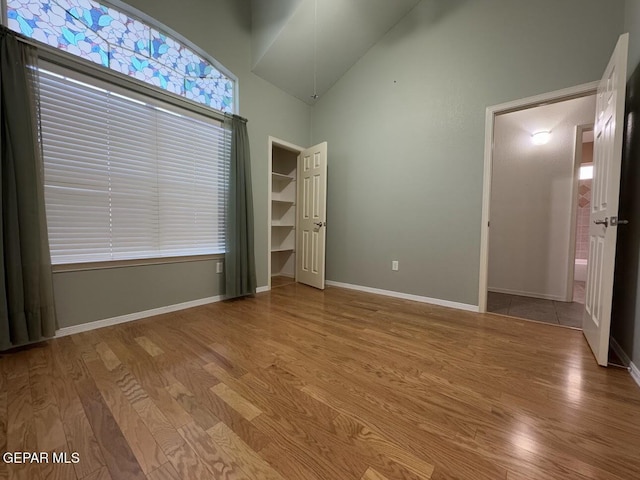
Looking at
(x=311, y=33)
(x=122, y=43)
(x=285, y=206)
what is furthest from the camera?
(x=285, y=206)

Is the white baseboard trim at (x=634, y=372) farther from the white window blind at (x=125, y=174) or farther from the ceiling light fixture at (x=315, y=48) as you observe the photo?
the ceiling light fixture at (x=315, y=48)

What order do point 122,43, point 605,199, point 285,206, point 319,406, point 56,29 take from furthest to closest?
point 285,206 < point 122,43 < point 56,29 < point 605,199 < point 319,406

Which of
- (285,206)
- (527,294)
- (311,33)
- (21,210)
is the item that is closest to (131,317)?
(21,210)

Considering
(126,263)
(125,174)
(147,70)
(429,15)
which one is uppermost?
(429,15)

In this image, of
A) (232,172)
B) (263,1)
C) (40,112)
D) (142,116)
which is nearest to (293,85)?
(263,1)

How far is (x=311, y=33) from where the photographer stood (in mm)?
2881

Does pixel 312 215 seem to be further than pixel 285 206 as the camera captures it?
No

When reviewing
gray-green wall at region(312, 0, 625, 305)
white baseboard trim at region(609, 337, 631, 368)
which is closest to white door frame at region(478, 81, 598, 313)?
gray-green wall at region(312, 0, 625, 305)

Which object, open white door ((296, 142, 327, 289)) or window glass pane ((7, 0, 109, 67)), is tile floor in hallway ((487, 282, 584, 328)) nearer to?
open white door ((296, 142, 327, 289))

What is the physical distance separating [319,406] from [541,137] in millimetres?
4010

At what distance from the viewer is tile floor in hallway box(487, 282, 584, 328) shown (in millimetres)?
2430

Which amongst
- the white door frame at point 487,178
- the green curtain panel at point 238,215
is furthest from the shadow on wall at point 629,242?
the green curtain panel at point 238,215

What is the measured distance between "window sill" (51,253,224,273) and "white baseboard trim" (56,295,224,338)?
44 cm

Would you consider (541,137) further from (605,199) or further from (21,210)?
(21,210)
